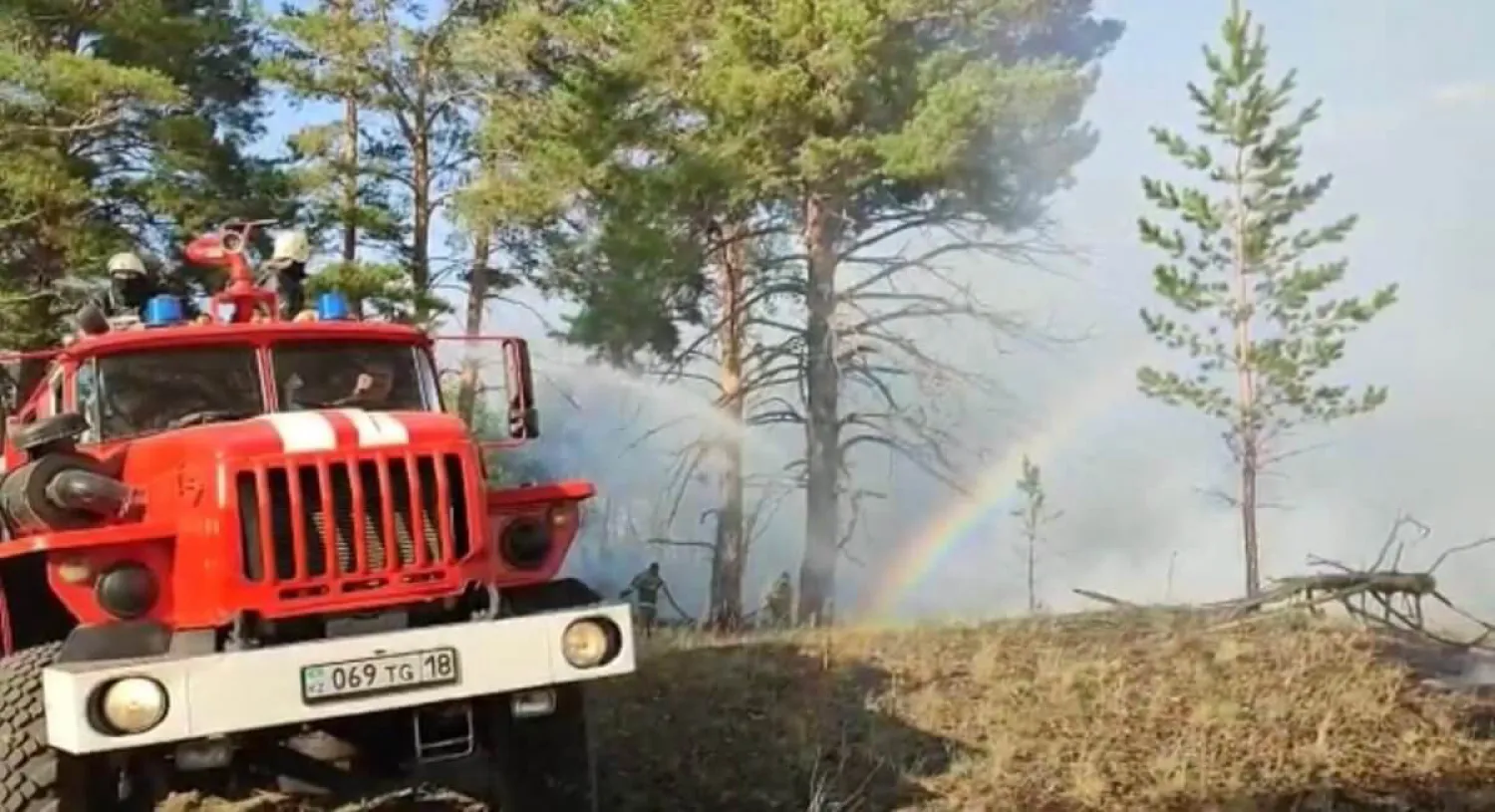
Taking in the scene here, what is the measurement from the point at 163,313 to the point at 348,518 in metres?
2.20

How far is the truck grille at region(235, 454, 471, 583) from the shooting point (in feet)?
20.4

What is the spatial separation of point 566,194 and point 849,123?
406 centimetres

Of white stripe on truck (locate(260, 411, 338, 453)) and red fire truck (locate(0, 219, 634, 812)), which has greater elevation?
white stripe on truck (locate(260, 411, 338, 453))

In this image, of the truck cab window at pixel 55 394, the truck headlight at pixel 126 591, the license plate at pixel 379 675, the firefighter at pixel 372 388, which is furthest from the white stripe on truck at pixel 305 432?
the truck cab window at pixel 55 394

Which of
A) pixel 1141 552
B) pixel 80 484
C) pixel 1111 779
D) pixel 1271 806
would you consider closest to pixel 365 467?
pixel 80 484

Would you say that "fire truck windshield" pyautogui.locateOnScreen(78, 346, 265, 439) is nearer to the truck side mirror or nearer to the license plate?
the truck side mirror

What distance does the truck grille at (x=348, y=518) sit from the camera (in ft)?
20.4

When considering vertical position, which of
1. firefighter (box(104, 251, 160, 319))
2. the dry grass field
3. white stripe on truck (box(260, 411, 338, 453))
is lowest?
the dry grass field

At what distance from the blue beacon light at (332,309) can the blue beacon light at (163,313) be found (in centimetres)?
62

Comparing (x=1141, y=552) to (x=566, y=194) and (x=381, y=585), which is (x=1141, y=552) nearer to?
(x=566, y=194)

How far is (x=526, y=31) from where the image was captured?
87.7 feet

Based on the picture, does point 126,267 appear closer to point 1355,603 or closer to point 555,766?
point 555,766

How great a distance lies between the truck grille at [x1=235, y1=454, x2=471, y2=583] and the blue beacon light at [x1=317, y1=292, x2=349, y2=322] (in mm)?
1934

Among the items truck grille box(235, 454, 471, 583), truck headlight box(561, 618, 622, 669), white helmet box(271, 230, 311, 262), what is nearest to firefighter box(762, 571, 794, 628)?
white helmet box(271, 230, 311, 262)
